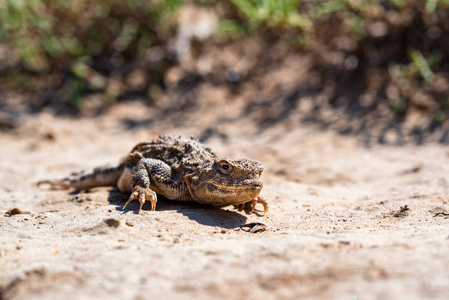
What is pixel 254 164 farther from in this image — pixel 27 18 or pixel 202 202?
pixel 27 18

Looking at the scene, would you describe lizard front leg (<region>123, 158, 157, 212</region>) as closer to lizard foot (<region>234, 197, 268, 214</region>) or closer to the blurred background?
lizard foot (<region>234, 197, 268, 214</region>)

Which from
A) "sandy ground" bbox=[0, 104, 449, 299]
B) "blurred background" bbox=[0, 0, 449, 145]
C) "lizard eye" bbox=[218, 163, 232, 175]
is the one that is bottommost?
"sandy ground" bbox=[0, 104, 449, 299]

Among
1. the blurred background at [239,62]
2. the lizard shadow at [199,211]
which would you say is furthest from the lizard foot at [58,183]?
the blurred background at [239,62]

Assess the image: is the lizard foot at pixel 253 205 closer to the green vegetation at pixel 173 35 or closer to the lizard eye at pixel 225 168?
the lizard eye at pixel 225 168

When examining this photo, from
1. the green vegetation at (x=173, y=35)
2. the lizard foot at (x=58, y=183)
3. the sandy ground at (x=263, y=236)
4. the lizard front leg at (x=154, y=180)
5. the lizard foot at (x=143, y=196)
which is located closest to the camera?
the sandy ground at (x=263, y=236)

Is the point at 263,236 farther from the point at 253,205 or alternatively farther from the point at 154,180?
the point at 154,180

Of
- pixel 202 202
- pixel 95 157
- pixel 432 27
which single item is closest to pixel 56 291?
pixel 202 202

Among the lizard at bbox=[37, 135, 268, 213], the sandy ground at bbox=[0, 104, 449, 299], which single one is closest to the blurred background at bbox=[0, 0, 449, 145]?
the sandy ground at bbox=[0, 104, 449, 299]
